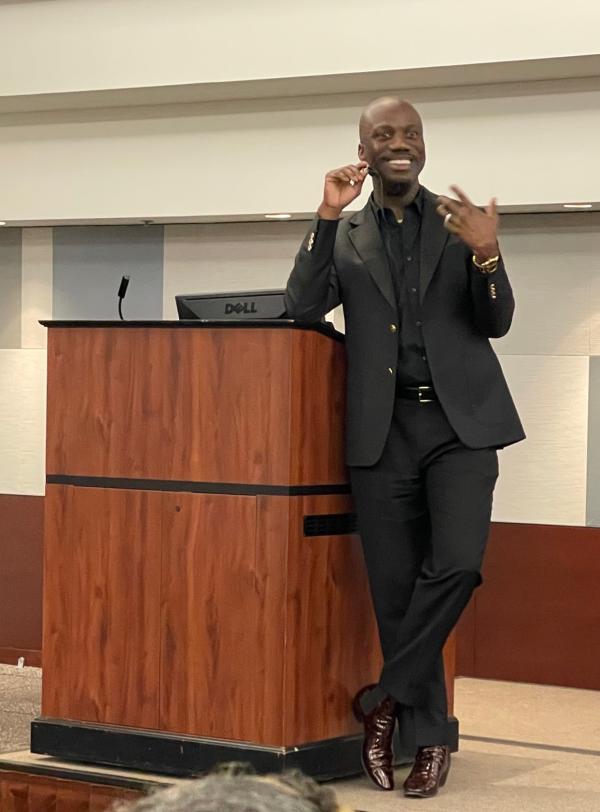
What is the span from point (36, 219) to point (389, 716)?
3445mm

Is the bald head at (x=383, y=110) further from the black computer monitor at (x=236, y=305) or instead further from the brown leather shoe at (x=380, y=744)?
the brown leather shoe at (x=380, y=744)

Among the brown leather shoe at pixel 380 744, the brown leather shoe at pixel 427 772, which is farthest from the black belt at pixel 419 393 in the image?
the brown leather shoe at pixel 427 772

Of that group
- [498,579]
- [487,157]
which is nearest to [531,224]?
[487,157]

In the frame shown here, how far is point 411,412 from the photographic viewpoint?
3.82 meters

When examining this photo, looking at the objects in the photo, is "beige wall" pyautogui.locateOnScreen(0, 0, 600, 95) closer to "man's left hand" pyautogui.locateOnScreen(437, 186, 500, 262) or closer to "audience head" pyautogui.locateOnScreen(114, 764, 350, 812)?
"man's left hand" pyautogui.locateOnScreen(437, 186, 500, 262)

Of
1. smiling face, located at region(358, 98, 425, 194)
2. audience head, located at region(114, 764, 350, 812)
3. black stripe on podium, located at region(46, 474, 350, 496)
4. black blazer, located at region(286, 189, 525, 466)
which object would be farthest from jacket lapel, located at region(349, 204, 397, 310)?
audience head, located at region(114, 764, 350, 812)

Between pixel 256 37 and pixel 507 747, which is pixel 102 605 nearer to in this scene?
pixel 507 747

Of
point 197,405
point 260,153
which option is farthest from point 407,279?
point 260,153

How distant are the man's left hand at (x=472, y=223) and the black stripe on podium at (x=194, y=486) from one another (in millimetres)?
786

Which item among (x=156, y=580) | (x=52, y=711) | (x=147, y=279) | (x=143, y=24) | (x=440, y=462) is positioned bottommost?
(x=52, y=711)

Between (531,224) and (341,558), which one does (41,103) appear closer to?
(531,224)

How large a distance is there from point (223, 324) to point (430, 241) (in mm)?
611

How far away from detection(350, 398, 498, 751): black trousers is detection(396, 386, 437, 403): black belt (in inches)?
0.7

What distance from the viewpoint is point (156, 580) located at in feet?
12.9
